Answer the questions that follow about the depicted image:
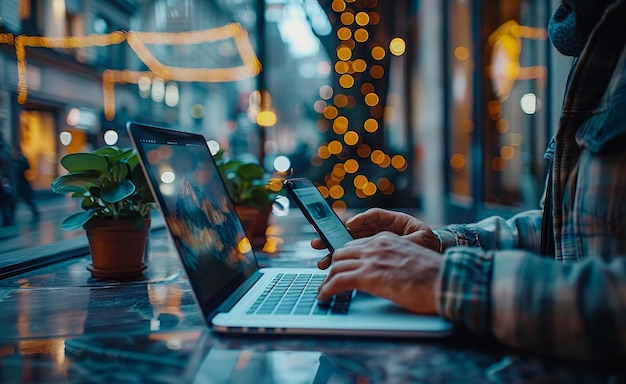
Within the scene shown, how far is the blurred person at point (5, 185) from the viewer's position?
144 centimetres

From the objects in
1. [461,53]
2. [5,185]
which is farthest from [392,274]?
[461,53]

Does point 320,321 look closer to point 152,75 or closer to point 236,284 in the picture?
point 236,284

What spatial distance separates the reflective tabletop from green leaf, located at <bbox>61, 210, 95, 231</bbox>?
0.20 metres

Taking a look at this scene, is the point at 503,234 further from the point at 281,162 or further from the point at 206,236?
the point at 281,162

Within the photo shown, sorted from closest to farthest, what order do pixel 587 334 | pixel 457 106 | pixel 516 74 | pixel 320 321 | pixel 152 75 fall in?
pixel 587 334 → pixel 320 321 → pixel 152 75 → pixel 516 74 → pixel 457 106

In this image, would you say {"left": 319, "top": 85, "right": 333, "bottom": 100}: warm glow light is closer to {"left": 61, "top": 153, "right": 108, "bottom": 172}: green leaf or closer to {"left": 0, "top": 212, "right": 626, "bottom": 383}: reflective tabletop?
A: {"left": 61, "top": 153, "right": 108, "bottom": 172}: green leaf

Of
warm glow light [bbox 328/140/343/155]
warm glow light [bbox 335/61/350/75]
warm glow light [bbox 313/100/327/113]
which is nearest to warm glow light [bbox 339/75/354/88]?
warm glow light [bbox 335/61/350/75]

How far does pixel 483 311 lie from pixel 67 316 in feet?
1.81

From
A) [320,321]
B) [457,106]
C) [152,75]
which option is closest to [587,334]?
[320,321]

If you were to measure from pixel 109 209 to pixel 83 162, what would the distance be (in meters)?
0.11

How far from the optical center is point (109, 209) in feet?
3.53

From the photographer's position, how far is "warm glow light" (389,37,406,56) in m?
6.25

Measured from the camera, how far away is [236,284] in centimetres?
83

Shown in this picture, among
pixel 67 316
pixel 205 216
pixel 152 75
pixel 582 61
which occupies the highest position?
pixel 152 75
